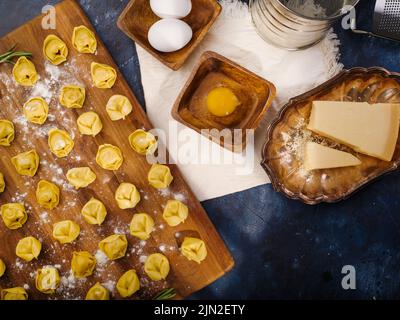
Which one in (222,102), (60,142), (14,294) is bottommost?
(14,294)

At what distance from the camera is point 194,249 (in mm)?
1097

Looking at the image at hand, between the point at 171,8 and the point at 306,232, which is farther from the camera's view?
the point at 306,232

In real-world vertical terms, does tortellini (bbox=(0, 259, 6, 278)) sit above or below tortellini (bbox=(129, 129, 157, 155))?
below

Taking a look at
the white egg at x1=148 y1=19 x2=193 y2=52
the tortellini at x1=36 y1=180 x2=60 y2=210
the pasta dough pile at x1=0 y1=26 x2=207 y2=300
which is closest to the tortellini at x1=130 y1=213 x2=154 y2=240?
the pasta dough pile at x1=0 y1=26 x2=207 y2=300

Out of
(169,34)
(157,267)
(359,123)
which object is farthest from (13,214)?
(359,123)

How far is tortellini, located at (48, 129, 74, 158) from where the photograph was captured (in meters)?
1.12

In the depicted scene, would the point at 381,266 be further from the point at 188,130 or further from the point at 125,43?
the point at 125,43

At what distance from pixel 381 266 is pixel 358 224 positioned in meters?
0.13

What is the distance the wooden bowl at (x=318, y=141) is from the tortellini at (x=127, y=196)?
0.35 meters

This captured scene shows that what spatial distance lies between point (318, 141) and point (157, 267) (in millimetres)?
533

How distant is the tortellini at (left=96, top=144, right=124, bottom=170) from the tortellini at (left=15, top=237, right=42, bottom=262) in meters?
0.27

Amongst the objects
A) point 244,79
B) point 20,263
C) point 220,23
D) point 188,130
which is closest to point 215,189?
point 188,130

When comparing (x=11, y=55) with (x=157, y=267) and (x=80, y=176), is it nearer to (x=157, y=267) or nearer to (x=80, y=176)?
(x=80, y=176)

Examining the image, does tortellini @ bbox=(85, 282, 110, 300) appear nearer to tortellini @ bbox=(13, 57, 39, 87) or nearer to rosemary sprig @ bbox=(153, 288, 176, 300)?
rosemary sprig @ bbox=(153, 288, 176, 300)
